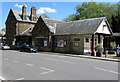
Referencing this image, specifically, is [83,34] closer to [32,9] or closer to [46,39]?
[46,39]

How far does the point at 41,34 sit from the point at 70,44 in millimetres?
7739

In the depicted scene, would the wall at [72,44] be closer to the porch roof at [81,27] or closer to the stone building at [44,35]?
the porch roof at [81,27]

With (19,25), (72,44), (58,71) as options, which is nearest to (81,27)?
(72,44)

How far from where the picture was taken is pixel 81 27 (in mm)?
24547

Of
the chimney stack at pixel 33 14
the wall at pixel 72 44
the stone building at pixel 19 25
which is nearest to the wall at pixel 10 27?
the stone building at pixel 19 25

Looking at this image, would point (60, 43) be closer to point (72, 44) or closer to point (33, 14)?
point (72, 44)

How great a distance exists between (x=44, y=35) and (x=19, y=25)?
1268cm

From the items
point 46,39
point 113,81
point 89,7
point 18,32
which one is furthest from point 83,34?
point 89,7

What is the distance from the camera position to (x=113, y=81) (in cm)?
686

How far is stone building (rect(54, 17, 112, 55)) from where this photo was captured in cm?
2252

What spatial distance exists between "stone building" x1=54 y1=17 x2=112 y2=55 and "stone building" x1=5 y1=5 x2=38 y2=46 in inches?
478

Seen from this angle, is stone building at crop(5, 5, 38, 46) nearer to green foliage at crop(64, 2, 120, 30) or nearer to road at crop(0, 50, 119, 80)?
green foliage at crop(64, 2, 120, 30)

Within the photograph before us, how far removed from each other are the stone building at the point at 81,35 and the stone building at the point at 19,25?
1213 centimetres

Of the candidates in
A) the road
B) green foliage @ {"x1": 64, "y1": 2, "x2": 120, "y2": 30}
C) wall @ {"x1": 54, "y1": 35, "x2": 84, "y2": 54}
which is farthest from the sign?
green foliage @ {"x1": 64, "y1": 2, "x2": 120, "y2": 30}
